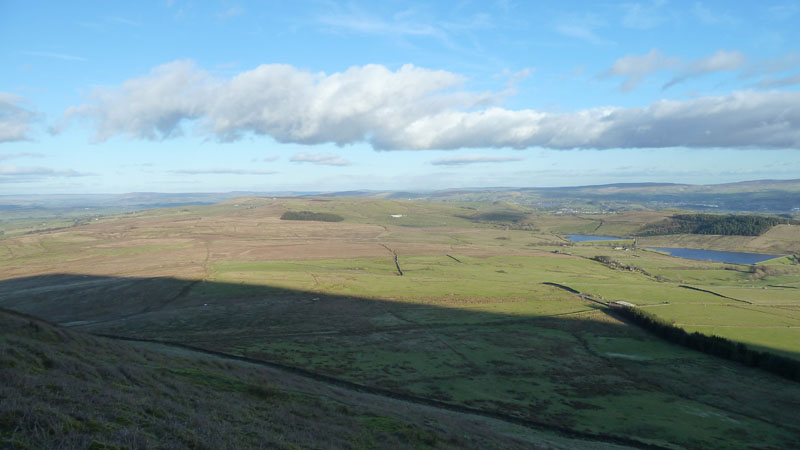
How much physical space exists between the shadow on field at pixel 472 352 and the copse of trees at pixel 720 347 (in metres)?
2.41

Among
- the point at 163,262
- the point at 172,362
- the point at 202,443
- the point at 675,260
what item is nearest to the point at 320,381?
the point at 172,362

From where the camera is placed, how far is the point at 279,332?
66.9m

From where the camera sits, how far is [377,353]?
5862 centimetres

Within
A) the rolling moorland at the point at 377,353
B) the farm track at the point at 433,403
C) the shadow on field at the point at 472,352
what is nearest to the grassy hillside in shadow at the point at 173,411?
the rolling moorland at the point at 377,353

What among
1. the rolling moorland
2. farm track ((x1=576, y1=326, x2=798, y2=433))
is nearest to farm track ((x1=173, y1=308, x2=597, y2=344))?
the rolling moorland

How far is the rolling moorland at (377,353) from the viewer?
2114 cm

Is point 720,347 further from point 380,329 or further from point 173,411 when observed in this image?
point 173,411

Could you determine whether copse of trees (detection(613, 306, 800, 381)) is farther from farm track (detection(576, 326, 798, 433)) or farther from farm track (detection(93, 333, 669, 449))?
Answer: farm track (detection(93, 333, 669, 449))

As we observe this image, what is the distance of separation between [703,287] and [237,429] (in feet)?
448

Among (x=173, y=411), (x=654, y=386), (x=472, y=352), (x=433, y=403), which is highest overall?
(x=173, y=411)

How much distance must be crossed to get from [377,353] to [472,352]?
14.0 m

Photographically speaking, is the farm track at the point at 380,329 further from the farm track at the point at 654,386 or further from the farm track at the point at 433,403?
the farm track at the point at 654,386

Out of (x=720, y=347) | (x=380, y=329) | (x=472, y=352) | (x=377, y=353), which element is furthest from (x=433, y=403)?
(x=720, y=347)

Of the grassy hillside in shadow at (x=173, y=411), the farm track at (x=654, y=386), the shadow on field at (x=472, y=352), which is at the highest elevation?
the grassy hillside in shadow at (x=173, y=411)
